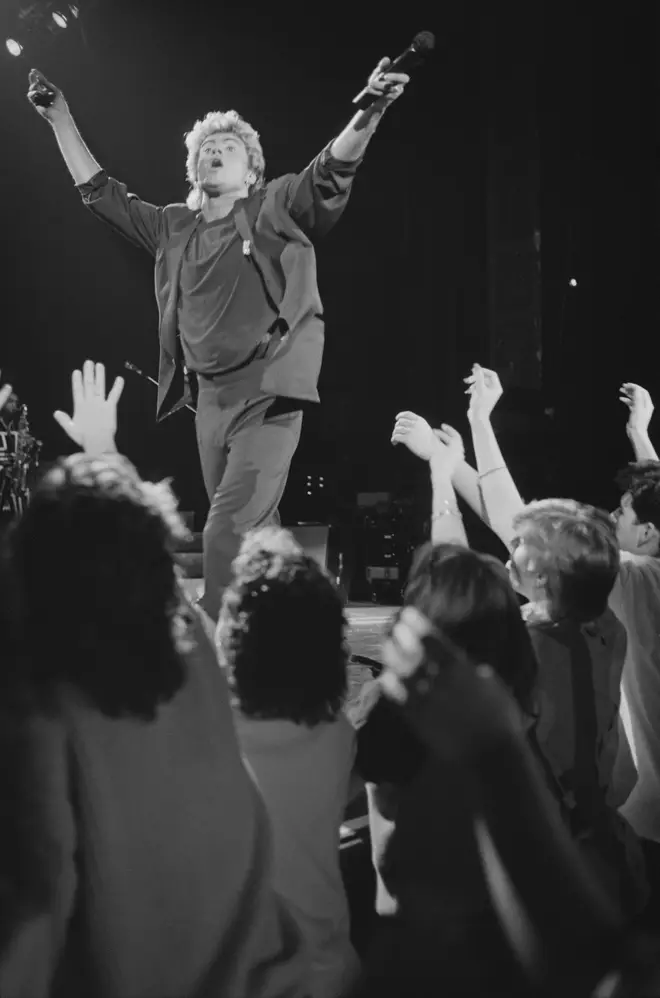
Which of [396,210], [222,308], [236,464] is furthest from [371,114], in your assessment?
[396,210]

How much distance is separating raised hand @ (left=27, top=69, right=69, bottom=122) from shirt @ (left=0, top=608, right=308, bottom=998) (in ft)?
7.78

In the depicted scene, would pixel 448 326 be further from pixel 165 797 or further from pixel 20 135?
pixel 165 797

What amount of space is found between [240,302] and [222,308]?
0.22 feet

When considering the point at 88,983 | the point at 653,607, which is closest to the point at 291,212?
the point at 653,607

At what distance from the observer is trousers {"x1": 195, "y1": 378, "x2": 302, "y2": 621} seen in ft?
8.77

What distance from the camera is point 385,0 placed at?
6.36 meters

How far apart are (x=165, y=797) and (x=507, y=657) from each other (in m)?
0.60

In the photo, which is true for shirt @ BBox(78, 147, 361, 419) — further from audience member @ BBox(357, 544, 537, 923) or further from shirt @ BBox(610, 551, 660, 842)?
audience member @ BBox(357, 544, 537, 923)

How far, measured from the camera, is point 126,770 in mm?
1078

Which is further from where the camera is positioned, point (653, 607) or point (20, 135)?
point (20, 135)

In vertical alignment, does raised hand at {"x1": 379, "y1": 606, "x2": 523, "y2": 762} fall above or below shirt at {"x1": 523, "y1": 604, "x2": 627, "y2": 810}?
above

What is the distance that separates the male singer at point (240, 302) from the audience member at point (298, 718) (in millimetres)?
1217

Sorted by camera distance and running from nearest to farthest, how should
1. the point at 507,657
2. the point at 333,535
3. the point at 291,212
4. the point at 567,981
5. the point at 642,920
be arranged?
1. the point at 567,981
2. the point at 507,657
3. the point at 642,920
4. the point at 291,212
5. the point at 333,535

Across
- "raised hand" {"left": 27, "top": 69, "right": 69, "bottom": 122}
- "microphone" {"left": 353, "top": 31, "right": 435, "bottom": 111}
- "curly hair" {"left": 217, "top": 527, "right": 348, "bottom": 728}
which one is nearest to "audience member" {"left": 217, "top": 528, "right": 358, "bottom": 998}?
"curly hair" {"left": 217, "top": 527, "right": 348, "bottom": 728}
